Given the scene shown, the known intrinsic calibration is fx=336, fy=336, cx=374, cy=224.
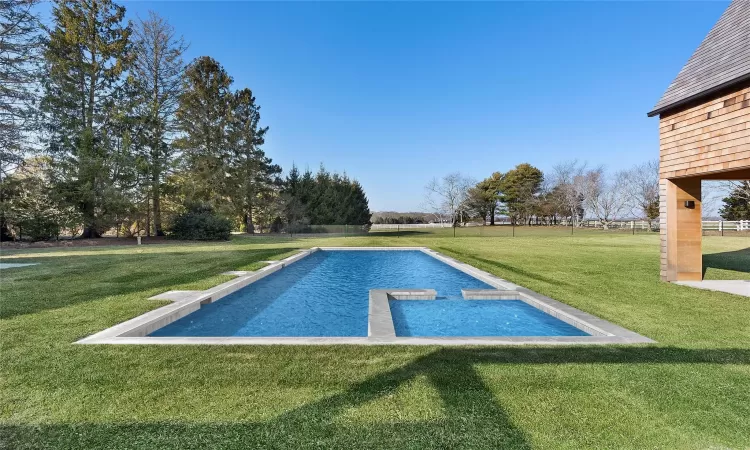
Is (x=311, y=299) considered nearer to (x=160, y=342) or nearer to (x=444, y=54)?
(x=160, y=342)

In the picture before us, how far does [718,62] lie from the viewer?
6.21m

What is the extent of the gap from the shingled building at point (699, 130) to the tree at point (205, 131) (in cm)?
2445

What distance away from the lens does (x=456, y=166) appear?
41625 millimetres

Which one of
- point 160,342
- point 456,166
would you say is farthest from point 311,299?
point 456,166

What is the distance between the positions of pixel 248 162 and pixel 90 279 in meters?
20.4

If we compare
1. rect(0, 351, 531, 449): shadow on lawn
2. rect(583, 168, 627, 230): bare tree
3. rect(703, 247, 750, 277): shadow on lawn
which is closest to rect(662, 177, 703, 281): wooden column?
rect(703, 247, 750, 277): shadow on lawn

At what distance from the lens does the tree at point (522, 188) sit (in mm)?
44156

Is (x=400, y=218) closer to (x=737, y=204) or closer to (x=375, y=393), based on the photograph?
(x=737, y=204)

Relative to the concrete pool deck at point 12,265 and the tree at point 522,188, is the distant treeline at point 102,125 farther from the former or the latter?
the tree at point 522,188

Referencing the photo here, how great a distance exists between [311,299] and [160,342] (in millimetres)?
3389

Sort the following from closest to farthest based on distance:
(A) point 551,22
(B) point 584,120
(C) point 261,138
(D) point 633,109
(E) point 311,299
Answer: (E) point 311,299 < (A) point 551,22 < (D) point 633,109 < (B) point 584,120 < (C) point 261,138

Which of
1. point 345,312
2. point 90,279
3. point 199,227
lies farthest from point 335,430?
point 199,227

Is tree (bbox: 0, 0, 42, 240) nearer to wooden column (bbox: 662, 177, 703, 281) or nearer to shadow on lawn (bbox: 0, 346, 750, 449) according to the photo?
shadow on lawn (bbox: 0, 346, 750, 449)

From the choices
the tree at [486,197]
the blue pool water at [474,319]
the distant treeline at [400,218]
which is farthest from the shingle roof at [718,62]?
the distant treeline at [400,218]
